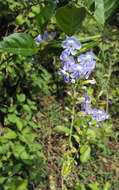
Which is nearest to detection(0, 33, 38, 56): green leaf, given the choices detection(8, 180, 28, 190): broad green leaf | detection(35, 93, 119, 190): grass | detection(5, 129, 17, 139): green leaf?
detection(8, 180, 28, 190): broad green leaf

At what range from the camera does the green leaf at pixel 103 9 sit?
0.63 m

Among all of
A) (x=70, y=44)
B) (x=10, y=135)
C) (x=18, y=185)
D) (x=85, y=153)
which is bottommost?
(x=18, y=185)

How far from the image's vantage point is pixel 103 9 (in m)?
0.65

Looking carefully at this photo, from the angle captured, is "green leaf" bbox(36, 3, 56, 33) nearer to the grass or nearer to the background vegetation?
the background vegetation

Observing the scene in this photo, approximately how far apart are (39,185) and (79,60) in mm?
1424

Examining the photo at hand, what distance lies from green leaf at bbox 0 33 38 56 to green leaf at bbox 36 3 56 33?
6 centimetres

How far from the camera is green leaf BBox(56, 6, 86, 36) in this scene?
20.7 inches

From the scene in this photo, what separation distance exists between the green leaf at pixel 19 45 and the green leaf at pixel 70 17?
106 millimetres

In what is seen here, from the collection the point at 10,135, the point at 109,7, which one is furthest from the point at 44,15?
the point at 10,135

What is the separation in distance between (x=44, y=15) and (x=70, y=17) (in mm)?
92

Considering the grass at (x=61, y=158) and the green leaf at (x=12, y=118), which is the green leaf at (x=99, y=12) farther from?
the grass at (x=61, y=158)

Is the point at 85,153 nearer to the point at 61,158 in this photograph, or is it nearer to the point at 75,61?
the point at 61,158

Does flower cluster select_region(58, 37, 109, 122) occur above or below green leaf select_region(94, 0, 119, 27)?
below

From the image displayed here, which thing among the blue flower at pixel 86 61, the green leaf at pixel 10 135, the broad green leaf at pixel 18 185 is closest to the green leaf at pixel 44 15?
the blue flower at pixel 86 61
